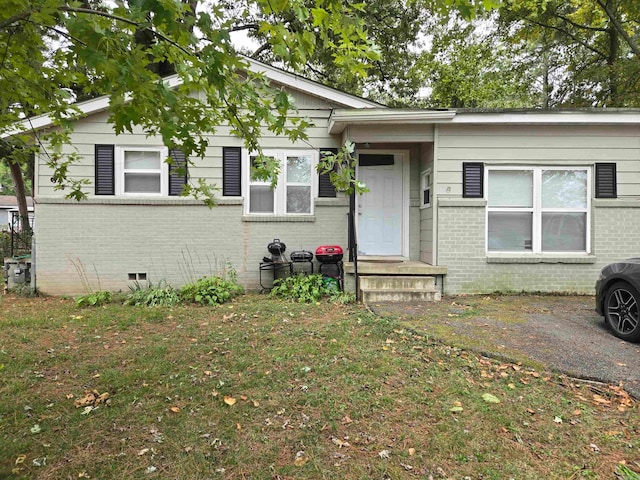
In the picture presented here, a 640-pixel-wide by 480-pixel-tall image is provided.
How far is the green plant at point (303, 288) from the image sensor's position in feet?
21.8

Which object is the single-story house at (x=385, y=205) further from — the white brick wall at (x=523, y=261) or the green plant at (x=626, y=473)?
the green plant at (x=626, y=473)

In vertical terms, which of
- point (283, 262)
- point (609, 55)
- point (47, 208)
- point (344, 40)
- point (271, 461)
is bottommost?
point (271, 461)

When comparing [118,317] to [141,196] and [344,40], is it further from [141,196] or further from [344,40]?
[344,40]

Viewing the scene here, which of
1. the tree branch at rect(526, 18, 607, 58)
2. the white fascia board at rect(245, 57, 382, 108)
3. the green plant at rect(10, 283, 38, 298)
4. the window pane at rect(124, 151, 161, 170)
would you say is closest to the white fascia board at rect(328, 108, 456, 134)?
the white fascia board at rect(245, 57, 382, 108)

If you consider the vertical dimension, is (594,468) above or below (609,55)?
below

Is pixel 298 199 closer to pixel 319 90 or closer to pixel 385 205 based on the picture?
pixel 385 205

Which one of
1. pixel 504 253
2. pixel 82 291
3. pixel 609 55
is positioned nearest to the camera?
pixel 504 253

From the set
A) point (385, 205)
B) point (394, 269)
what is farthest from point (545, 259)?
point (385, 205)

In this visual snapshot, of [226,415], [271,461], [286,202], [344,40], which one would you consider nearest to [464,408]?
[271,461]

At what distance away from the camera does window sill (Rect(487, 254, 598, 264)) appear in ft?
22.2

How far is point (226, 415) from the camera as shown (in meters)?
2.93

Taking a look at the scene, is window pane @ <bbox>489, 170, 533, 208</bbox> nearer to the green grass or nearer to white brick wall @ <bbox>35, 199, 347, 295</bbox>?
white brick wall @ <bbox>35, 199, 347, 295</bbox>

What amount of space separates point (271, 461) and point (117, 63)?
8.14 ft

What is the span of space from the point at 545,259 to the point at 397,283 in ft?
9.03
